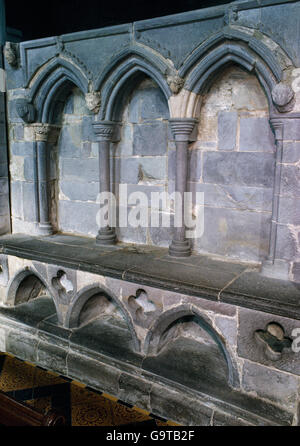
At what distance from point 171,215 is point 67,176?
4.43 feet

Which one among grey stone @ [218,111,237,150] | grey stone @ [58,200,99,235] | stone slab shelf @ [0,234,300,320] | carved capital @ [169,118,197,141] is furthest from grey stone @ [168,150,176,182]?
grey stone @ [58,200,99,235]

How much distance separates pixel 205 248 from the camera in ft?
11.5

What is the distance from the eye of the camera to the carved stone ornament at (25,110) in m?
3.90

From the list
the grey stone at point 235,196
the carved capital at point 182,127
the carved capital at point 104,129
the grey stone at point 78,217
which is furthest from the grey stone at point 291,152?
the grey stone at point 78,217

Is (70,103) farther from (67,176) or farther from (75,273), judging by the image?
(75,273)

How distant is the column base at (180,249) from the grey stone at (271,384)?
1108 mm

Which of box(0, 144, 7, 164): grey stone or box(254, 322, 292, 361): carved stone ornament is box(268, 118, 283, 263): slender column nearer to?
box(254, 322, 292, 361): carved stone ornament

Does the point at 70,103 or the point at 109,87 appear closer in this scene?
the point at 109,87

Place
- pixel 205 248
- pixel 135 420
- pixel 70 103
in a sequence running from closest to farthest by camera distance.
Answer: pixel 135 420, pixel 205 248, pixel 70 103

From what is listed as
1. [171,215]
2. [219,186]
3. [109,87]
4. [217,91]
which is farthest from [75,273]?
[217,91]

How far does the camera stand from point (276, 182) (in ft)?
9.27

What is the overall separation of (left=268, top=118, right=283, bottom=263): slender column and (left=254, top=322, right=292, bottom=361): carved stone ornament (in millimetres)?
565

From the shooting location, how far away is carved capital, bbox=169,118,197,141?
3191 mm
